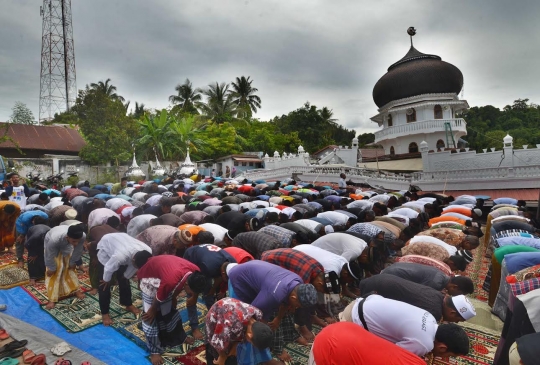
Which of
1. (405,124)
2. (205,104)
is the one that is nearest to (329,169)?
(405,124)

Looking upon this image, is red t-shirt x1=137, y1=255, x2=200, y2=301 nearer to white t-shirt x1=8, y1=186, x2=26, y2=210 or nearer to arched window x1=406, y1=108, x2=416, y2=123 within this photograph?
white t-shirt x1=8, y1=186, x2=26, y2=210

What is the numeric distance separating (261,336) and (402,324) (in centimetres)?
96

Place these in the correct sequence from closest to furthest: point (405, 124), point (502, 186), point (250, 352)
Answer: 1. point (250, 352)
2. point (502, 186)
3. point (405, 124)

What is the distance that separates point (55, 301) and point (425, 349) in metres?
4.32

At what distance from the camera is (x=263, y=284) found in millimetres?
2912

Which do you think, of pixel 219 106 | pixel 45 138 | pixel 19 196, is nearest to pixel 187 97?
pixel 219 106

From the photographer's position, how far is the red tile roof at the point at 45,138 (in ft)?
62.5

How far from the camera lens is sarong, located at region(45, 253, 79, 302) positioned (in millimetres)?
4312

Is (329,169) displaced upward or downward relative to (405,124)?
downward

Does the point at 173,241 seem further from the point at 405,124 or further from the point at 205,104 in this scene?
the point at 205,104

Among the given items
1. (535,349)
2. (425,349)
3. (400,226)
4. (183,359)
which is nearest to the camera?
(535,349)

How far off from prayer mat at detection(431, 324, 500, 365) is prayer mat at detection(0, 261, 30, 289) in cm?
553

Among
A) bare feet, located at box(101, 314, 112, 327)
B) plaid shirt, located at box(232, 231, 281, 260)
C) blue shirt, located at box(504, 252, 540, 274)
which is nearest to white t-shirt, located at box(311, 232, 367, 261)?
plaid shirt, located at box(232, 231, 281, 260)

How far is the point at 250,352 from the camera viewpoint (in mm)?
2686
